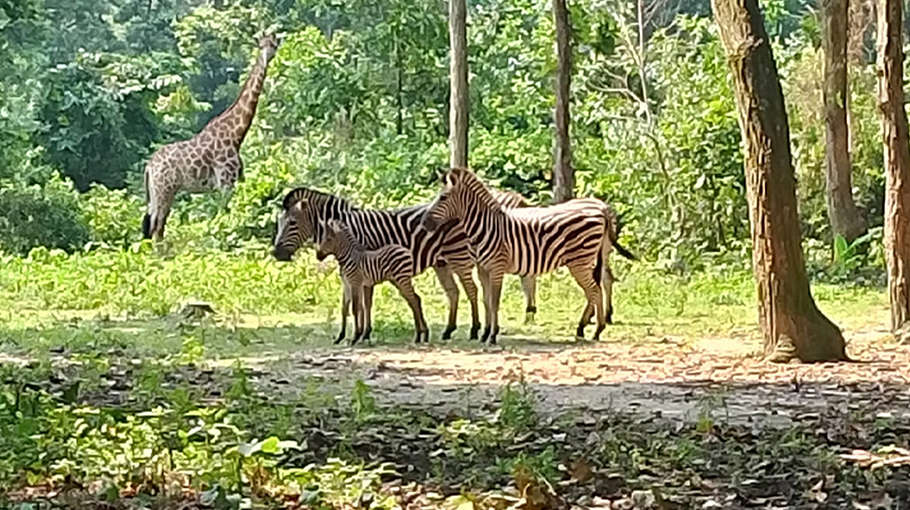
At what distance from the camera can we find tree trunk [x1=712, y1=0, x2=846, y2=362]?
10.1 metres

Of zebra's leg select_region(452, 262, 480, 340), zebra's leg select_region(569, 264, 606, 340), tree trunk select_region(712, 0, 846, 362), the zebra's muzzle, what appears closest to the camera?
tree trunk select_region(712, 0, 846, 362)

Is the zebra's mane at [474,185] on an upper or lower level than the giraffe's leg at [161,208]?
lower

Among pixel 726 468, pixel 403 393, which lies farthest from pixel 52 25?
pixel 726 468

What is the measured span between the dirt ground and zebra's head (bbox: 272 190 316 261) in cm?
206

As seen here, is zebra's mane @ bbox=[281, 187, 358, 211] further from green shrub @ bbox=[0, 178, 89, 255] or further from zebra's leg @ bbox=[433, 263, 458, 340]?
green shrub @ bbox=[0, 178, 89, 255]

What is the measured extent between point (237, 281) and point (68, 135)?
11936mm

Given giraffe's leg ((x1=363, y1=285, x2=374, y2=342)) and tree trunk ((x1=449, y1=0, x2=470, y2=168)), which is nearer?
giraffe's leg ((x1=363, y1=285, x2=374, y2=342))

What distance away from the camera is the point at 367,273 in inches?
492

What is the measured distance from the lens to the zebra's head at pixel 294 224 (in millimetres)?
13406

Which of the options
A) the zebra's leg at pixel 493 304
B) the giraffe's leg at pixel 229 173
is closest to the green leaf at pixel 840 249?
the zebra's leg at pixel 493 304

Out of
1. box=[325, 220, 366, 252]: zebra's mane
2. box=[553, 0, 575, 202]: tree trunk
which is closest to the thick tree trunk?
box=[553, 0, 575, 202]: tree trunk

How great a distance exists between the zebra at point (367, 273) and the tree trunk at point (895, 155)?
360 centimetres

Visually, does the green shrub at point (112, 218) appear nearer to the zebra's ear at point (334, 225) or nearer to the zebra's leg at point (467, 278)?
the zebra's ear at point (334, 225)

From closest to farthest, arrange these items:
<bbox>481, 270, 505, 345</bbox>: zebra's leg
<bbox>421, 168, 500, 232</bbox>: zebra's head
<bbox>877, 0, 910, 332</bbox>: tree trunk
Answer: <bbox>877, 0, 910, 332</bbox>: tree trunk, <bbox>481, 270, 505, 345</bbox>: zebra's leg, <bbox>421, 168, 500, 232</bbox>: zebra's head
